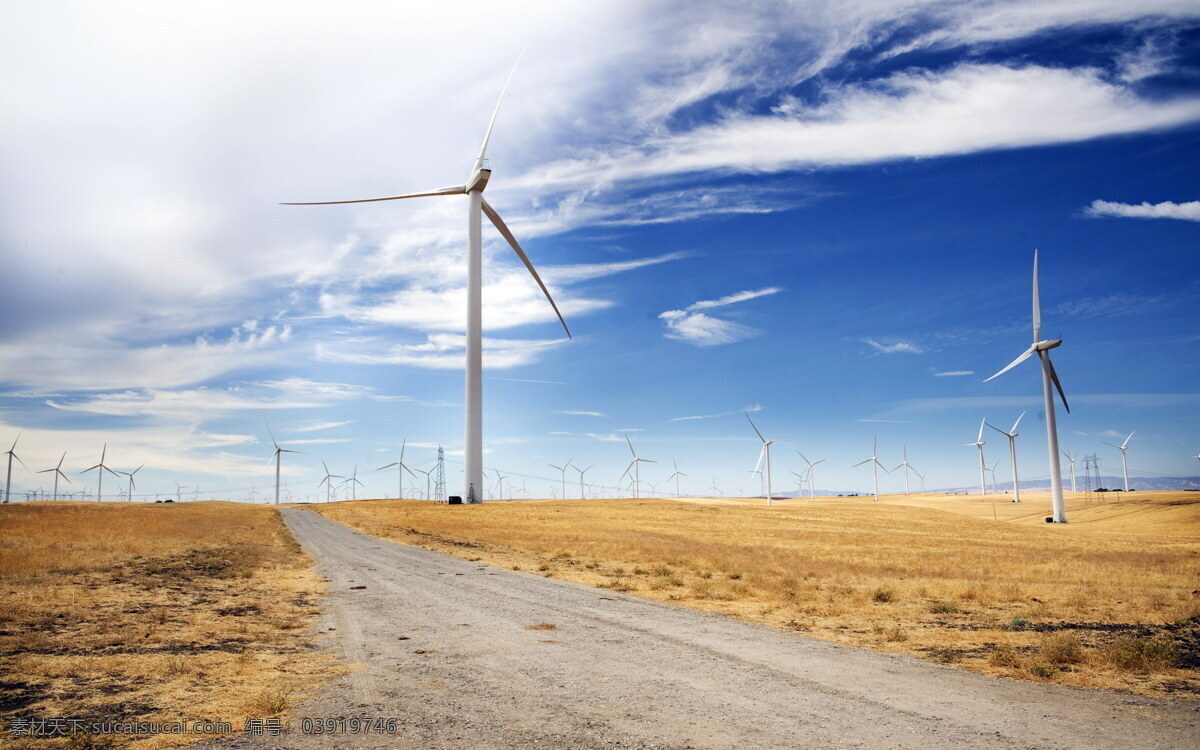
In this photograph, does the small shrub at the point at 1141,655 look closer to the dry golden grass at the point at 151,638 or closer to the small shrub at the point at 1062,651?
the small shrub at the point at 1062,651

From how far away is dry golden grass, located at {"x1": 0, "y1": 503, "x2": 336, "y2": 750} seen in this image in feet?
34.4

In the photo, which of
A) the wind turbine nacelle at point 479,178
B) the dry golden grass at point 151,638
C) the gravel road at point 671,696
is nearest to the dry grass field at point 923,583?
the gravel road at point 671,696

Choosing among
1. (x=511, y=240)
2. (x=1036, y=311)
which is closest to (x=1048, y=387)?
(x=1036, y=311)

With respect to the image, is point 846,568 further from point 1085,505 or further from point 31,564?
point 1085,505

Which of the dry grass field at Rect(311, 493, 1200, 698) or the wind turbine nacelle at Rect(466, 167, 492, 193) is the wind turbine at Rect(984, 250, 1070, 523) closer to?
the dry grass field at Rect(311, 493, 1200, 698)

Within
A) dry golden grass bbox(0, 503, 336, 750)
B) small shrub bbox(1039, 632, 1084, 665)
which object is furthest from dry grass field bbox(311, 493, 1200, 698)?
dry golden grass bbox(0, 503, 336, 750)

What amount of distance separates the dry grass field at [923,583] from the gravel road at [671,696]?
205cm

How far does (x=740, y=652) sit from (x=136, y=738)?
10423 mm

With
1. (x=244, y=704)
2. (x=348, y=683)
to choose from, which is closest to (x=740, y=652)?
(x=348, y=683)

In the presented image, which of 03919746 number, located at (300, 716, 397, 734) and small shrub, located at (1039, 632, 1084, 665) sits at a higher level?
03919746 number, located at (300, 716, 397, 734)

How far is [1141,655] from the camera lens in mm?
13438

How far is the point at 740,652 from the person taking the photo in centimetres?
1427

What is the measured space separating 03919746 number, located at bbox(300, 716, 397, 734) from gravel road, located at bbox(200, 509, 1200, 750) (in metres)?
0.16

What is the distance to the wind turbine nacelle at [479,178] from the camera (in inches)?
3676
